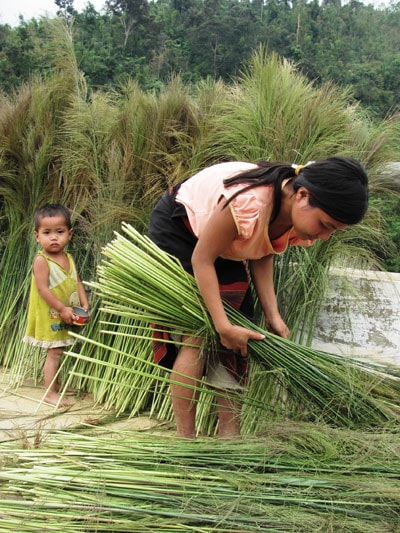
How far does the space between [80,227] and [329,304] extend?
1437mm

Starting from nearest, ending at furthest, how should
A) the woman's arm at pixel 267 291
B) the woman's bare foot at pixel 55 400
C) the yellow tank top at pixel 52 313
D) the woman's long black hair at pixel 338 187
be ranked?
the woman's long black hair at pixel 338 187
the woman's arm at pixel 267 291
the woman's bare foot at pixel 55 400
the yellow tank top at pixel 52 313

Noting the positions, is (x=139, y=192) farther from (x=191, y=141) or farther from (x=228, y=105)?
(x=228, y=105)

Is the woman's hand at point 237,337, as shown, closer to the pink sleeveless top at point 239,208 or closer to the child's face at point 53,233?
the pink sleeveless top at point 239,208

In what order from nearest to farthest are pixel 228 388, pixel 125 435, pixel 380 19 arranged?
1. pixel 125 435
2. pixel 228 388
3. pixel 380 19

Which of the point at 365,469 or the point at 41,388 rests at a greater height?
the point at 365,469

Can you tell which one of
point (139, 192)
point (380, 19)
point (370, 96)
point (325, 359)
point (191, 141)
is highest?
point (380, 19)

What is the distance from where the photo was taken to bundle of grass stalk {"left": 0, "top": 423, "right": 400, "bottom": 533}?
153 centimetres

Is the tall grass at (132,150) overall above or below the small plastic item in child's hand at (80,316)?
above

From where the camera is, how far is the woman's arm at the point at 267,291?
235cm

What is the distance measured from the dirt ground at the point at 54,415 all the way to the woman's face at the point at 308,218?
113cm

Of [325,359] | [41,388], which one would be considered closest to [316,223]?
[325,359]

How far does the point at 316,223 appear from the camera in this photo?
1884 mm

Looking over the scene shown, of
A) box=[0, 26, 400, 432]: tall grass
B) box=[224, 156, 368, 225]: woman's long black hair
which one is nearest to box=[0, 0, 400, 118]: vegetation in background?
box=[0, 26, 400, 432]: tall grass

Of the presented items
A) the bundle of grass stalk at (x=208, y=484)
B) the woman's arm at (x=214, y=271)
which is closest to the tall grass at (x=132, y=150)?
the woman's arm at (x=214, y=271)
